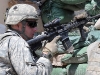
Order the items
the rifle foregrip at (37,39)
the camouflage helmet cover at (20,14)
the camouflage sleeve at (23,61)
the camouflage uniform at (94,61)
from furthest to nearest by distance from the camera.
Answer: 1. the rifle foregrip at (37,39)
2. the camouflage uniform at (94,61)
3. the camouflage helmet cover at (20,14)
4. the camouflage sleeve at (23,61)

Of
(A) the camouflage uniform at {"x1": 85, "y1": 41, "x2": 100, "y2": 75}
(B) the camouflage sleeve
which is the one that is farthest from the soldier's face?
(A) the camouflage uniform at {"x1": 85, "y1": 41, "x2": 100, "y2": 75}

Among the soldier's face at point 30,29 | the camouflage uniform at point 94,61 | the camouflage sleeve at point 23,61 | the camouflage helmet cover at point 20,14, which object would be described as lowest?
the camouflage uniform at point 94,61

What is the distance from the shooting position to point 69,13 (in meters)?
3.26

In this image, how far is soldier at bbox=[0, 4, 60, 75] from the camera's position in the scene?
1704 mm

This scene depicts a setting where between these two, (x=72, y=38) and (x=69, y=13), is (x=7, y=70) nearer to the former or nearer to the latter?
(x=72, y=38)

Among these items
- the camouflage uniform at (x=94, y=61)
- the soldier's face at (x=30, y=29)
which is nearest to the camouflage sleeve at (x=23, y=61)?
the soldier's face at (x=30, y=29)

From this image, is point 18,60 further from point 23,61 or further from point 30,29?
point 30,29

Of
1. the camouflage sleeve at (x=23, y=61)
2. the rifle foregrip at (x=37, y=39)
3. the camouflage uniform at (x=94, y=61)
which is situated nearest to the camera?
the camouflage sleeve at (x=23, y=61)

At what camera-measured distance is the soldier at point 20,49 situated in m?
1.70

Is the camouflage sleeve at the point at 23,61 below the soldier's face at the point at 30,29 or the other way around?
below

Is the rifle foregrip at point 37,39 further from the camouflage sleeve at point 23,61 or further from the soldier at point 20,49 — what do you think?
the camouflage sleeve at point 23,61

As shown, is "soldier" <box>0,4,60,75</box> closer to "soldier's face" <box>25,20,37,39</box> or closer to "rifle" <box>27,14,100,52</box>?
"soldier's face" <box>25,20,37,39</box>

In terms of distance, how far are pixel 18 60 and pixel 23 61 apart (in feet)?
0.08

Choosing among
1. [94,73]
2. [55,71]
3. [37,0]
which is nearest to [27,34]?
[94,73]
